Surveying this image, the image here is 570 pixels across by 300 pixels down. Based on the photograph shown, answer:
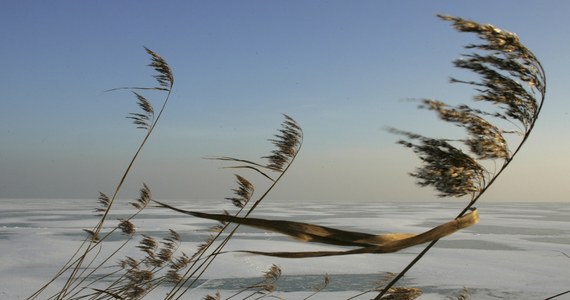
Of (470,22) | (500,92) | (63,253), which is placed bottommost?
(63,253)

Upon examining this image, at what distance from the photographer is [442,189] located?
1.12m

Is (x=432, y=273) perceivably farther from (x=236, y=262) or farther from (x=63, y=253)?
(x=63, y=253)

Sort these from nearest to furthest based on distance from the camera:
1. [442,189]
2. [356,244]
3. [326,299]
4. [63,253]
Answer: [356,244] < [442,189] < [326,299] < [63,253]

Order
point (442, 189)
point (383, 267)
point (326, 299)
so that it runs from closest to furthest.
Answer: point (442, 189) < point (326, 299) < point (383, 267)

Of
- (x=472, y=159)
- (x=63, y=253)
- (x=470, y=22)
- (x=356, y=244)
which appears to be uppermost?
(x=470, y=22)

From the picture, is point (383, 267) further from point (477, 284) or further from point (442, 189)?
point (442, 189)

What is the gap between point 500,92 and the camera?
1.17m

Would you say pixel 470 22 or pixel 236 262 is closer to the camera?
pixel 470 22

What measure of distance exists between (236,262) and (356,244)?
778 cm

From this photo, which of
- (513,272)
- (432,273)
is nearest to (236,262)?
(432,273)

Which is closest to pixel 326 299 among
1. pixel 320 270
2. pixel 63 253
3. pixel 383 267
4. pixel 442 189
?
pixel 320 270

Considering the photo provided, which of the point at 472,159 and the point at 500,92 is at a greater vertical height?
the point at 500,92

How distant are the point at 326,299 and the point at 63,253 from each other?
5779 millimetres

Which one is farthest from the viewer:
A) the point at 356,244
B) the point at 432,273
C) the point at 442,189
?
the point at 432,273
